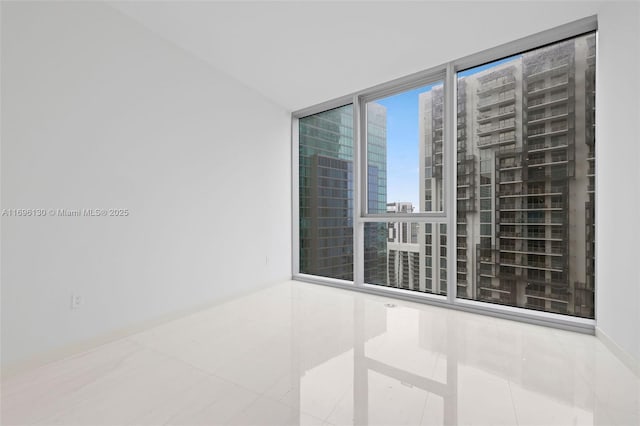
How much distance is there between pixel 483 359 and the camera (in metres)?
1.86

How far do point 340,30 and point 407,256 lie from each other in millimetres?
2405

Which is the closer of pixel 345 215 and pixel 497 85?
pixel 497 85

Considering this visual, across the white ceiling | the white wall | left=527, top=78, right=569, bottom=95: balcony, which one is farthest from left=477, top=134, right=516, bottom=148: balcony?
the white wall

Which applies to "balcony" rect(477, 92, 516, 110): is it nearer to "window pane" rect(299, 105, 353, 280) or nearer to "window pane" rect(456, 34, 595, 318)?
"window pane" rect(456, 34, 595, 318)

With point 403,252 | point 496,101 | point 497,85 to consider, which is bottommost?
point 403,252

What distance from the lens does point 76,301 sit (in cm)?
197

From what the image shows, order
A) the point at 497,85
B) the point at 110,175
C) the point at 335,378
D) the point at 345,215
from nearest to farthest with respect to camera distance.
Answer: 1. the point at 335,378
2. the point at 110,175
3. the point at 497,85
4. the point at 345,215

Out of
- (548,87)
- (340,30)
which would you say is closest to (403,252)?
(548,87)

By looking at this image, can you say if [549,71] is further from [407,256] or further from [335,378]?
[335,378]

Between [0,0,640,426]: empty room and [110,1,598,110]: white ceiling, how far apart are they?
2cm

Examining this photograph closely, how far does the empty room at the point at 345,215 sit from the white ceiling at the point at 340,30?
21mm

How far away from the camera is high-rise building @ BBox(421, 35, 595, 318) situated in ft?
7.73

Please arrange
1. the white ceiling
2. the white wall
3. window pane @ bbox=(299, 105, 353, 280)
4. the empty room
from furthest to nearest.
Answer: window pane @ bbox=(299, 105, 353, 280) < the white ceiling < the white wall < the empty room

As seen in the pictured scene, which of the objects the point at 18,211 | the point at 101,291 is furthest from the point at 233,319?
the point at 18,211
